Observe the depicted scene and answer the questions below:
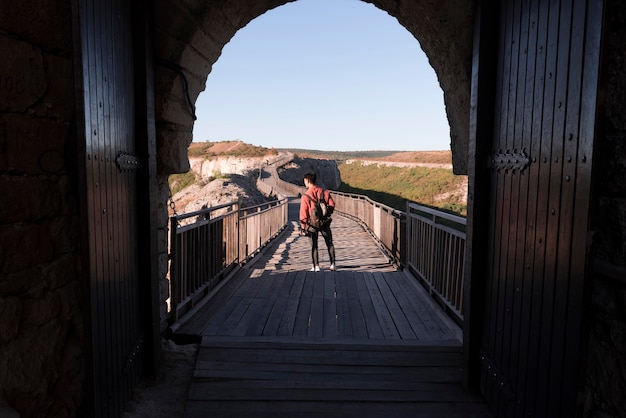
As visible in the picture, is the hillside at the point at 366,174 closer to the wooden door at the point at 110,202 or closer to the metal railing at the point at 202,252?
the metal railing at the point at 202,252

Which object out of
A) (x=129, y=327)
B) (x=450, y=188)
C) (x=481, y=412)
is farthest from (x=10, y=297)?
(x=450, y=188)

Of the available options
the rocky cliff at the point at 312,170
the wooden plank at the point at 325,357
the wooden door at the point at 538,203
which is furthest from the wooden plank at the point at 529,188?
the rocky cliff at the point at 312,170

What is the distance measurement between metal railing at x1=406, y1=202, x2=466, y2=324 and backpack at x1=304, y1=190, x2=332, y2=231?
4.33 feet

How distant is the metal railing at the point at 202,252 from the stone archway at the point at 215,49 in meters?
0.93

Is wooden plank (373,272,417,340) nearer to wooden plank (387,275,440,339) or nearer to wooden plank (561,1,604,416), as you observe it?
wooden plank (387,275,440,339)

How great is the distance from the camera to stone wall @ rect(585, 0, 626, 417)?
1754mm

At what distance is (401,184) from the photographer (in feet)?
144

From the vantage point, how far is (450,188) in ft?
125

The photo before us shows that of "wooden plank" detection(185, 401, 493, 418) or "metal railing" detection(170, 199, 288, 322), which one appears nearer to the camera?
"wooden plank" detection(185, 401, 493, 418)

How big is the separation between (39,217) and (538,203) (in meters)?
2.42

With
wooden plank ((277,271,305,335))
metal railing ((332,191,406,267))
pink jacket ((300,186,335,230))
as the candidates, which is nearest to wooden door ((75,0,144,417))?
wooden plank ((277,271,305,335))

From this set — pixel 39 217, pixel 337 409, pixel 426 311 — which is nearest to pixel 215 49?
pixel 39 217

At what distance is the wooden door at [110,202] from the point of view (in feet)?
7.20

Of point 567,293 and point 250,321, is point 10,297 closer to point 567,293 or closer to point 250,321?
point 567,293
